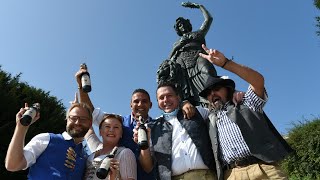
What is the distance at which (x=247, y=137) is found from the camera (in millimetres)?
3449

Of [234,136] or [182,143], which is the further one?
[182,143]

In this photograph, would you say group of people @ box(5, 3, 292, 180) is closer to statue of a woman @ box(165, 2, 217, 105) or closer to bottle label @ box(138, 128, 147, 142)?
bottle label @ box(138, 128, 147, 142)

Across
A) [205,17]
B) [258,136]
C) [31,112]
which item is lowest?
[258,136]

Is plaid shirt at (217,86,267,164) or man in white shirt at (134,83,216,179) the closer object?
plaid shirt at (217,86,267,164)

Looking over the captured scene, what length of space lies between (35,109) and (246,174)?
193cm

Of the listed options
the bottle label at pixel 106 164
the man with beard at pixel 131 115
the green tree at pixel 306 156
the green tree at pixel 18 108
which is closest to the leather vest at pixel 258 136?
the man with beard at pixel 131 115

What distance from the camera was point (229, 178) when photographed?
350 centimetres

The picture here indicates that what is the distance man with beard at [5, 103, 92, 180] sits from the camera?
3.26 metres

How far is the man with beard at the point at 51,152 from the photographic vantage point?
3.26 m

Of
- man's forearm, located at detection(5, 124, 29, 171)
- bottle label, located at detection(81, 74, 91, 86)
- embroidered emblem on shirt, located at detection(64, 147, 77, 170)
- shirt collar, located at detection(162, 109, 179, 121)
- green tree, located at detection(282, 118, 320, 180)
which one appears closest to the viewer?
man's forearm, located at detection(5, 124, 29, 171)

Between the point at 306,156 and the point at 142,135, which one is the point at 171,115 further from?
the point at 306,156

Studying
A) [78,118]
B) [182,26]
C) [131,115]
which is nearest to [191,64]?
[182,26]

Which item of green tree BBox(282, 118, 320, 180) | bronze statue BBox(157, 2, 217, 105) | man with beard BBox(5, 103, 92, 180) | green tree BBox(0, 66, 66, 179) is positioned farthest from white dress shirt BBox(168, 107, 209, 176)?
green tree BBox(282, 118, 320, 180)

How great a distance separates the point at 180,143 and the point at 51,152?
4.00 ft
